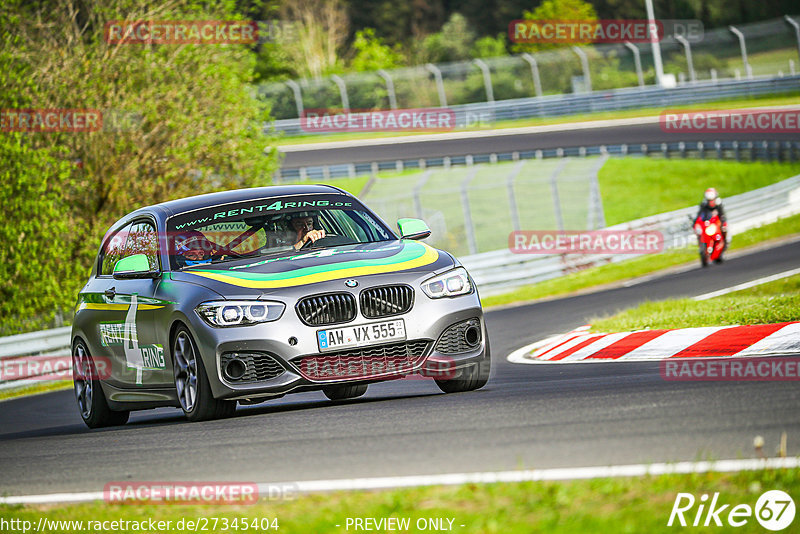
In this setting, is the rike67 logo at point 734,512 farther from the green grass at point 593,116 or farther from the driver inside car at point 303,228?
the green grass at point 593,116

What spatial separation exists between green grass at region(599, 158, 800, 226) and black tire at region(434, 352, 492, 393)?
2769 cm

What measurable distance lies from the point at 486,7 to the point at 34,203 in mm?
80442

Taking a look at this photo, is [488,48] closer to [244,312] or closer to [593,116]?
[593,116]

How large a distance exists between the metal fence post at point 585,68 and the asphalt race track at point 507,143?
4.69 metres

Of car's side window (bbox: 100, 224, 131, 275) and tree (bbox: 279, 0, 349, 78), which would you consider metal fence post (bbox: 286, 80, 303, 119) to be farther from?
car's side window (bbox: 100, 224, 131, 275)

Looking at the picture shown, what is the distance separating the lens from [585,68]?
168 ft

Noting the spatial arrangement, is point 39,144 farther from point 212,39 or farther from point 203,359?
point 203,359

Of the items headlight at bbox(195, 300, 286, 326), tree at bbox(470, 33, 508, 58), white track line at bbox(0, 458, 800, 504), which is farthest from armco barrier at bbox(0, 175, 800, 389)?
tree at bbox(470, 33, 508, 58)

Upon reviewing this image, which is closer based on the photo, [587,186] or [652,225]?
[652,225]

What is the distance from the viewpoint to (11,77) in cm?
2181

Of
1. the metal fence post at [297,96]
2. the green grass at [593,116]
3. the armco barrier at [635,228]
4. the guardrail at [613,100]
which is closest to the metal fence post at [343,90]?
the green grass at [593,116]

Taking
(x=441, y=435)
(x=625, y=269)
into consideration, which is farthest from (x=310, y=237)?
(x=625, y=269)

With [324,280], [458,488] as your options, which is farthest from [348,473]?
[324,280]

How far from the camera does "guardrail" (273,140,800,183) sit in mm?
38500
